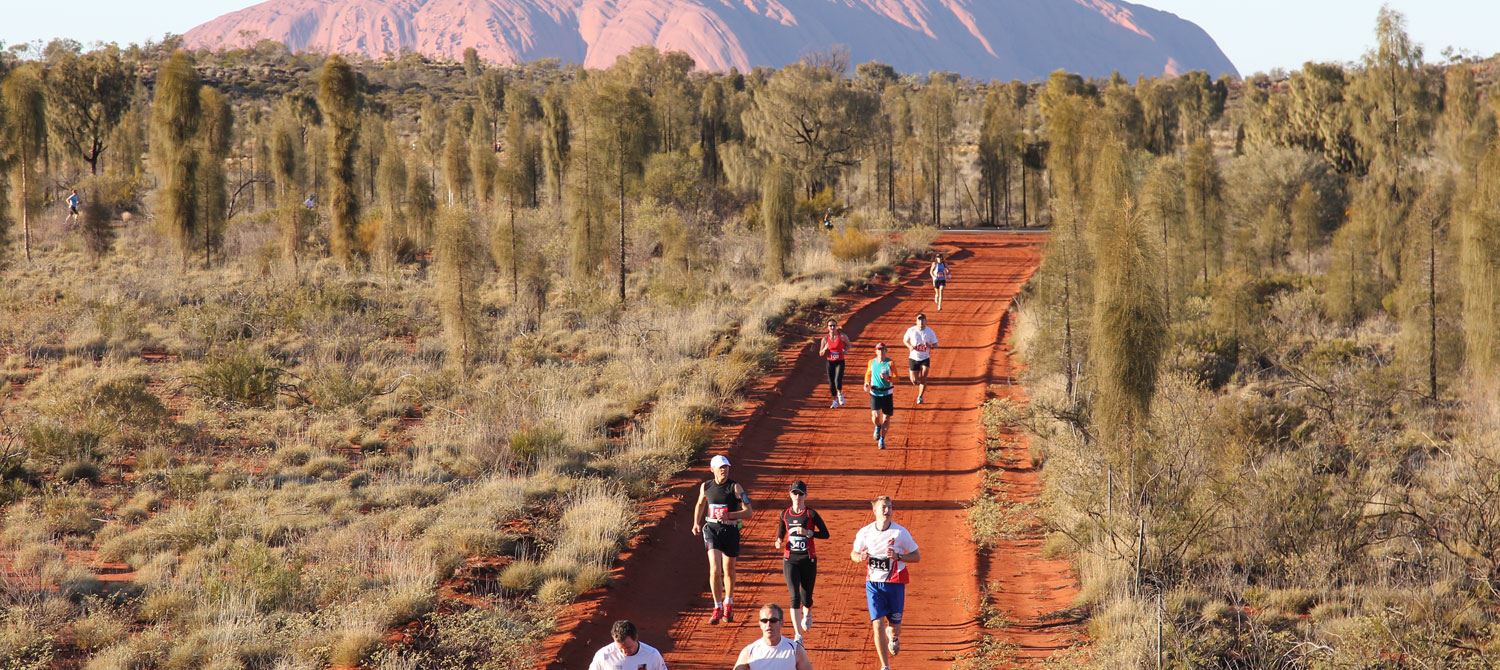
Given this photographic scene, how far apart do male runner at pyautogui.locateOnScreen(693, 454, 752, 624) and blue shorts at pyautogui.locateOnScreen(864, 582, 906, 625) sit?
4.59 feet

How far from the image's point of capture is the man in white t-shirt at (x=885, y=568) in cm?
830

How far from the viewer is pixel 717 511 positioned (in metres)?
9.42

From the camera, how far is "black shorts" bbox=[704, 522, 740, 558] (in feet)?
30.9

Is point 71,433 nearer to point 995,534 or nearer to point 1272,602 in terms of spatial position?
point 995,534

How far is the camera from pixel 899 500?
12.9 meters

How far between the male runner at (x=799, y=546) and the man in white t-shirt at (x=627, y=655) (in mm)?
2205

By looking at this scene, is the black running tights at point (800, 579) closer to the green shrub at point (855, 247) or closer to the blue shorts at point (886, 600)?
the blue shorts at point (886, 600)

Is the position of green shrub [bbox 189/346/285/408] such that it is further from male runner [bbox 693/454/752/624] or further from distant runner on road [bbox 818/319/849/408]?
male runner [bbox 693/454/752/624]

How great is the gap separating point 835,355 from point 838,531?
16.5 ft

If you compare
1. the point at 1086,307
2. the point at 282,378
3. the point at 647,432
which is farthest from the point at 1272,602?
the point at 282,378

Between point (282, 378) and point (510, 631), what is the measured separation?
1148 cm

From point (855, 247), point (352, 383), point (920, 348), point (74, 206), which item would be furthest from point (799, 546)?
point (74, 206)

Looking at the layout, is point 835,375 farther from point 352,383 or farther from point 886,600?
point 886,600

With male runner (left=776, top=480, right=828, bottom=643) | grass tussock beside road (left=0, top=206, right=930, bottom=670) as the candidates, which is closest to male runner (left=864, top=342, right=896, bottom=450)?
grass tussock beside road (left=0, top=206, right=930, bottom=670)
